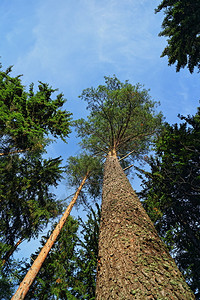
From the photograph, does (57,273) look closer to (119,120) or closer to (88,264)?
(88,264)

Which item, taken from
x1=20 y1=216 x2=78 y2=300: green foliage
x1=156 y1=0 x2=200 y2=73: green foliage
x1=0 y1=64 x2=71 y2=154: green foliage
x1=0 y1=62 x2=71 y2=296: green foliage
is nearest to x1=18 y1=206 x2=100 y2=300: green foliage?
x1=20 y1=216 x2=78 y2=300: green foliage

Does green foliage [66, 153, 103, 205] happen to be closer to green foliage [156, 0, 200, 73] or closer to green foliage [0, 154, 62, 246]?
green foliage [0, 154, 62, 246]

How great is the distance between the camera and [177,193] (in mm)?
6887

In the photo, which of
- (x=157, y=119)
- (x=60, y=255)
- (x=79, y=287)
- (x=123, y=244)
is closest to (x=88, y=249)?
(x=79, y=287)

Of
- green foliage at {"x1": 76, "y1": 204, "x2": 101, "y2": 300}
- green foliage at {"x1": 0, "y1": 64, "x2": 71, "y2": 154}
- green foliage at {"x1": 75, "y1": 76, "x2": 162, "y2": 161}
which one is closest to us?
green foliage at {"x1": 76, "y1": 204, "x2": 101, "y2": 300}

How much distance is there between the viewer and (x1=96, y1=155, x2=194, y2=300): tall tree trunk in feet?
5.01


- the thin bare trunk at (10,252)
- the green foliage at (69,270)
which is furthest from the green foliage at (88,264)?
the thin bare trunk at (10,252)

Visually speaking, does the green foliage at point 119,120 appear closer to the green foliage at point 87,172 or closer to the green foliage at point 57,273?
the green foliage at point 87,172

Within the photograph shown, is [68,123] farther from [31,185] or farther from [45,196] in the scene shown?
[45,196]

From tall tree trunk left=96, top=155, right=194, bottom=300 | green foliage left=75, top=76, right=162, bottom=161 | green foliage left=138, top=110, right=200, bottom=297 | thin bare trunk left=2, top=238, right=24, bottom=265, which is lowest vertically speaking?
thin bare trunk left=2, top=238, right=24, bottom=265

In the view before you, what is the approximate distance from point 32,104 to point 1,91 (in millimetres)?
1264

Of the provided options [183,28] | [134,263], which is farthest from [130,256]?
[183,28]

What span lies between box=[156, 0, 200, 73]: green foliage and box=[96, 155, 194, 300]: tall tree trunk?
8.20 m

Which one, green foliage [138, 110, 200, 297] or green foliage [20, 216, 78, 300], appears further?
green foliage [138, 110, 200, 297]
